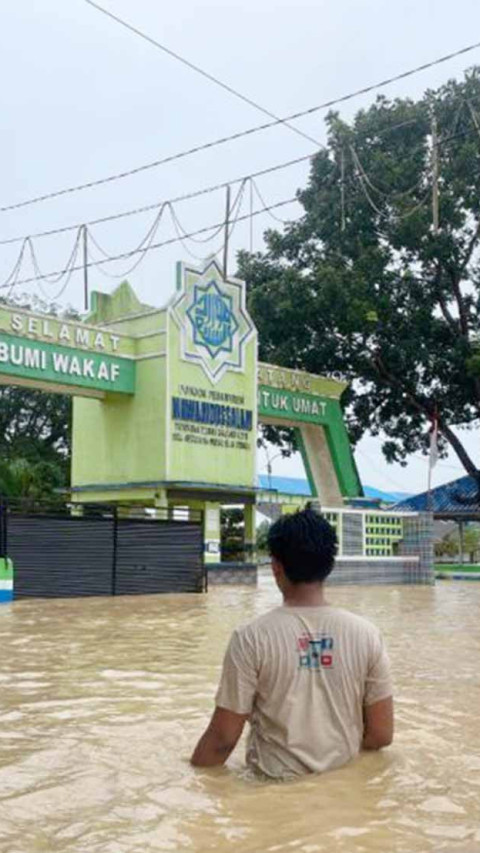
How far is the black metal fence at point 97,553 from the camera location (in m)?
16.1

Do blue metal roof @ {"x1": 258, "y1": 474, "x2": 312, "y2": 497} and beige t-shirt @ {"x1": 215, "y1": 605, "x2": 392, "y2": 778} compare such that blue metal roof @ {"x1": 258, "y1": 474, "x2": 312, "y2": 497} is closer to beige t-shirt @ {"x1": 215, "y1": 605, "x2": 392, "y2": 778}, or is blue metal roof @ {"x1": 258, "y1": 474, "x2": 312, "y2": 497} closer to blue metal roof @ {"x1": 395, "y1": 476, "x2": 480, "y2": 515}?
blue metal roof @ {"x1": 395, "y1": 476, "x2": 480, "y2": 515}

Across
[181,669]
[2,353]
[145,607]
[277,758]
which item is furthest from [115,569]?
[277,758]

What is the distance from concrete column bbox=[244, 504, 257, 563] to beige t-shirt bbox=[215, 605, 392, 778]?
76.8 ft

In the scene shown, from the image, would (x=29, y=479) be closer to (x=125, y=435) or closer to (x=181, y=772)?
(x=125, y=435)

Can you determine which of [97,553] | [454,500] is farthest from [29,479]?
[454,500]

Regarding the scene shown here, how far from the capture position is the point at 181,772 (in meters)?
4.31

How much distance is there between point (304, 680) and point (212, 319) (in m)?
22.7

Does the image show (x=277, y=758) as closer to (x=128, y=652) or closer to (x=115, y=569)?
(x=128, y=652)

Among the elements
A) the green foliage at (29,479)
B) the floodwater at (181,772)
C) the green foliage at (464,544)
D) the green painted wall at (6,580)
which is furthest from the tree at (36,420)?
the floodwater at (181,772)

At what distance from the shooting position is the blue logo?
25.6m

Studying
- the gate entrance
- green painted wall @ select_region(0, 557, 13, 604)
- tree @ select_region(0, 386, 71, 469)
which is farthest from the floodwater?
tree @ select_region(0, 386, 71, 469)

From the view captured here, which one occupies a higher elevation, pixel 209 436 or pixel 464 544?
pixel 209 436

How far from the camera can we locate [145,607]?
1503 centimetres

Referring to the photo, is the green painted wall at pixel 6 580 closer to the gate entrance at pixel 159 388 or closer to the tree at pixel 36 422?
the gate entrance at pixel 159 388
